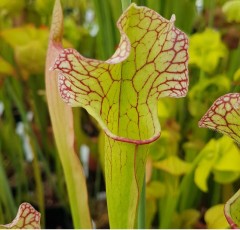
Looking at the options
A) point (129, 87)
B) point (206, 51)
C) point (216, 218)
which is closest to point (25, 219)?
point (129, 87)

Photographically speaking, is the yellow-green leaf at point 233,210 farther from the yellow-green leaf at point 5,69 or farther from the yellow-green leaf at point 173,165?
the yellow-green leaf at point 5,69

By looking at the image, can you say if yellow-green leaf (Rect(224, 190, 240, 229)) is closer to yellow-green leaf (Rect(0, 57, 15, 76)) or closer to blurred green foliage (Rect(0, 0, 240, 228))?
blurred green foliage (Rect(0, 0, 240, 228))

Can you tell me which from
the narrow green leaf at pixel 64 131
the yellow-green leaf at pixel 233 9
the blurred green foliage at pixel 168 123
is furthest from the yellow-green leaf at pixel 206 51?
the narrow green leaf at pixel 64 131

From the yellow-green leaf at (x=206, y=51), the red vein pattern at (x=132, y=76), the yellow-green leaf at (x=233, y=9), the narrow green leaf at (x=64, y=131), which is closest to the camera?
A: the red vein pattern at (x=132, y=76)

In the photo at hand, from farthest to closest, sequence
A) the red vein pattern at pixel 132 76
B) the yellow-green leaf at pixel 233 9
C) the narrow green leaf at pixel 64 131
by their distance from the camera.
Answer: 1. the yellow-green leaf at pixel 233 9
2. the narrow green leaf at pixel 64 131
3. the red vein pattern at pixel 132 76

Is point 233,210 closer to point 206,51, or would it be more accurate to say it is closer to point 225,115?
point 225,115

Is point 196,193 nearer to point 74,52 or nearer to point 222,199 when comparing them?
point 222,199
